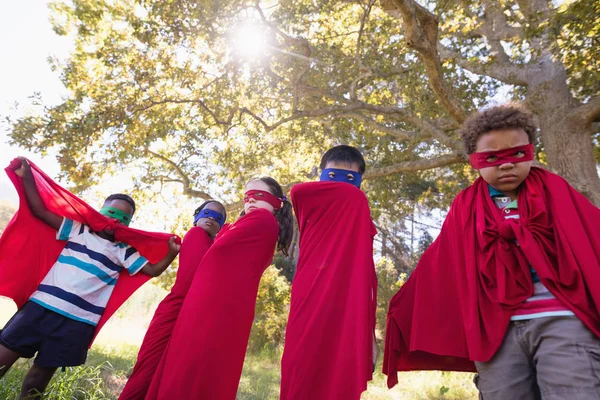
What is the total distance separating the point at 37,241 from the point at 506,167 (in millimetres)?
3672

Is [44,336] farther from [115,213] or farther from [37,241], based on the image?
[115,213]

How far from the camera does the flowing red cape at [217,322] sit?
7.64 ft

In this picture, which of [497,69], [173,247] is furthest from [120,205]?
[497,69]

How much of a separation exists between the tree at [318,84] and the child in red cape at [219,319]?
3.39m

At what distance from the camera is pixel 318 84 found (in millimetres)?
8516

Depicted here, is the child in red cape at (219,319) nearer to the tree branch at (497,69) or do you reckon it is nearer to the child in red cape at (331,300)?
the child in red cape at (331,300)

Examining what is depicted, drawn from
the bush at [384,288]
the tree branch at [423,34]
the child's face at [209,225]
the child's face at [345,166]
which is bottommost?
the child's face at [209,225]

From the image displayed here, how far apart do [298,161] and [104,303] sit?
28.6ft

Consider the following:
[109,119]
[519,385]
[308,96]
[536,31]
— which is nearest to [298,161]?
[308,96]

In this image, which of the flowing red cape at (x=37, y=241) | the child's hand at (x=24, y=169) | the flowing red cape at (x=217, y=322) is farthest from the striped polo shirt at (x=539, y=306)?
the child's hand at (x=24, y=169)

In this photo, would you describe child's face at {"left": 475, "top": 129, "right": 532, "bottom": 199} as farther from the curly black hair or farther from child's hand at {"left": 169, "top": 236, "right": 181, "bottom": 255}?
child's hand at {"left": 169, "top": 236, "right": 181, "bottom": 255}

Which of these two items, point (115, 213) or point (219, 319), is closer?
point (219, 319)

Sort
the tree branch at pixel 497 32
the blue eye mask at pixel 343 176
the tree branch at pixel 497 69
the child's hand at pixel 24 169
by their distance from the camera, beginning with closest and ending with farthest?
the blue eye mask at pixel 343 176 → the child's hand at pixel 24 169 → the tree branch at pixel 497 69 → the tree branch at pixel 497 32

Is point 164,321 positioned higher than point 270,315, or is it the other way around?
point 270,315
